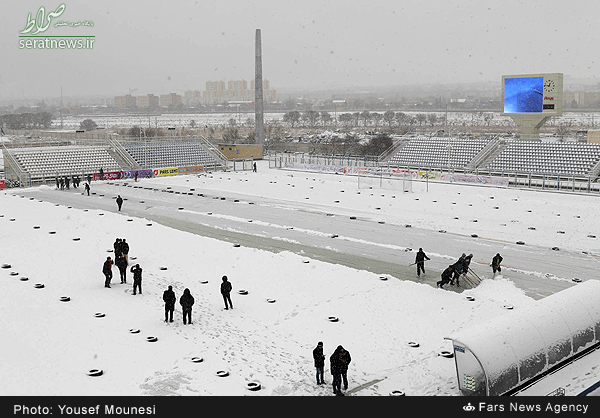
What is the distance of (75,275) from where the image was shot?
→ 2114 cm

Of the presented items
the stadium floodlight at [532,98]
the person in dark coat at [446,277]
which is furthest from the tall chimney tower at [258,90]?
the person in dark coat at [446,277]

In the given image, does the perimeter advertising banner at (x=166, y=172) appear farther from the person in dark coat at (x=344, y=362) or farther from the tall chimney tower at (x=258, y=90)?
the person in dark coat at (x=344, y=362)

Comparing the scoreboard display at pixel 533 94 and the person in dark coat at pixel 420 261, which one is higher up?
the scoreboard display at pixel 533 94

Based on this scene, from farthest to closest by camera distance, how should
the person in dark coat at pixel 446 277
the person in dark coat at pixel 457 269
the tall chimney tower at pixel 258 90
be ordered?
the tall chimney tower at pixel 258 90, the person in dark coat at pixel 457 269, the person in dark coat at pixel 446 277

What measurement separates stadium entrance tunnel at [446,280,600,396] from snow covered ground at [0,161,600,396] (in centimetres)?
70

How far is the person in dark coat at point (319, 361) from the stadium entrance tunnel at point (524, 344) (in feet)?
8.67

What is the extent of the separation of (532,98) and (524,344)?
43188mm

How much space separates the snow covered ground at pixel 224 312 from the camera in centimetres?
1295

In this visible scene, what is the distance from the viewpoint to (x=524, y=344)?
1193 centimetres

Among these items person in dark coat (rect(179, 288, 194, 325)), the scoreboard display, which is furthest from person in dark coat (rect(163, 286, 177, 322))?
the scoreboard display

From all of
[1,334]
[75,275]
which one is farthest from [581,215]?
[1,334]

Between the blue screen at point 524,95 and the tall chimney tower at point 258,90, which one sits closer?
the blue screen at point 524,95

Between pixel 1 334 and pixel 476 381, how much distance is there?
11.8 metres

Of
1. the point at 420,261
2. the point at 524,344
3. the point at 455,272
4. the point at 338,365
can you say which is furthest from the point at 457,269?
the point at 338,365
